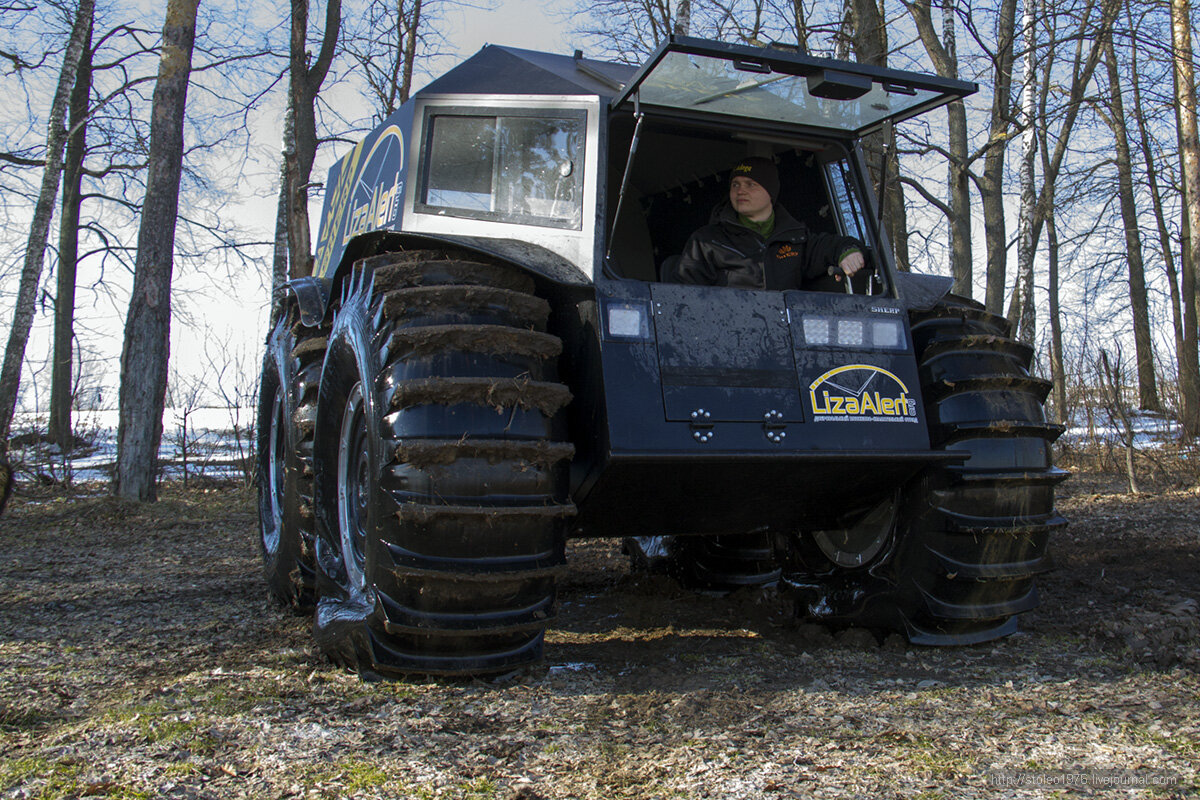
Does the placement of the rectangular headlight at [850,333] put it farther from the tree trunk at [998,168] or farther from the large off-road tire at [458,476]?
the tree trunk at [998,168]

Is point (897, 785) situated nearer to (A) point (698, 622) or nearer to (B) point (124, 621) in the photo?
(A) point (698, 622)

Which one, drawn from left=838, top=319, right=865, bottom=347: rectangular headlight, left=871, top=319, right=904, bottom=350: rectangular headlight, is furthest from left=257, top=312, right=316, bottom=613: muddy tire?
left=871, top=319, right=904, bottom=350: rectangular headlight

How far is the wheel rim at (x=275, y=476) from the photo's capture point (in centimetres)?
506

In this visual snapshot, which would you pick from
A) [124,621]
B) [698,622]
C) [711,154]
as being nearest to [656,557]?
[698,622]

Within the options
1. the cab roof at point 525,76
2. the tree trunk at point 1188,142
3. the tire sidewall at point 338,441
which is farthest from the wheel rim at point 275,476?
the tree trunk at point 1188,142

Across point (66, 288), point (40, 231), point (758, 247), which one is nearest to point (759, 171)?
point (758, 247)

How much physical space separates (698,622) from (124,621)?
2.51 meters

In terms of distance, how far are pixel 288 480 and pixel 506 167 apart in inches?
70.6

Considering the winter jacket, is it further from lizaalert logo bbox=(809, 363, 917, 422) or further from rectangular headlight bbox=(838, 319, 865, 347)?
lizaalert logo bbox=(809, 363, 917, 422)

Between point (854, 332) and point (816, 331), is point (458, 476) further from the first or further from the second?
point (854, 332)

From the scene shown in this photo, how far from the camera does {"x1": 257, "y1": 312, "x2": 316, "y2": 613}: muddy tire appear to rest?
4318mm

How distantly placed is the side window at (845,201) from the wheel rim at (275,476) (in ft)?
9.44

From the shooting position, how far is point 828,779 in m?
2.27

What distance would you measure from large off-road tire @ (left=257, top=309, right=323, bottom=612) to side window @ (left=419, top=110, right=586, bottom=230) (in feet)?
3.43
